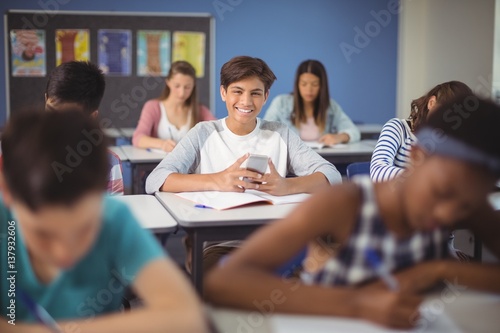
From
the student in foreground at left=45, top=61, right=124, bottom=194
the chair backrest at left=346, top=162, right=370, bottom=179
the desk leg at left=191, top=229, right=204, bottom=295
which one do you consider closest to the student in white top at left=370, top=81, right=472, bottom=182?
the chair backrest at left=346, top=162, right=370, bottom=179

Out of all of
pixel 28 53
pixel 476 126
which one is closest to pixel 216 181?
pixel 476 126

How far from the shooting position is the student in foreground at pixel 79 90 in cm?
249

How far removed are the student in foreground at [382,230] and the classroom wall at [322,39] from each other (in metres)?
5.25

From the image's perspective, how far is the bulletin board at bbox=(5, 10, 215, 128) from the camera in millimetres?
6086

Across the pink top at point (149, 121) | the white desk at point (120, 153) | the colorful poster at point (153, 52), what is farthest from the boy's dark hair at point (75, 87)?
the colorful poster at point (153, 52)

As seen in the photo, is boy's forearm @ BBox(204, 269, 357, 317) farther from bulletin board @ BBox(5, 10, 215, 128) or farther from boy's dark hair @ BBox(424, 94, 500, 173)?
bulletin board @ BBox(5, 10, 215, 128)

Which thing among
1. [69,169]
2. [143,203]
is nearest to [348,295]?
[69,169]

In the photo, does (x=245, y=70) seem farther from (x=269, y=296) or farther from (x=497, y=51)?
(x=497, y=51)

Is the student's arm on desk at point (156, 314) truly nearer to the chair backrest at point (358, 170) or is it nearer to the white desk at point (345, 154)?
the chair backrest at point (358, 170)

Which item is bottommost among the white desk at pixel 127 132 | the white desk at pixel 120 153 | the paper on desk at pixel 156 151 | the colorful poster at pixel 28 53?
the white desk at pixel 120 153

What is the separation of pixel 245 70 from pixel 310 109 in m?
2.18

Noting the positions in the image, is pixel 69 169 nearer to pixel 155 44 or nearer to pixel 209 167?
pixel 209 167

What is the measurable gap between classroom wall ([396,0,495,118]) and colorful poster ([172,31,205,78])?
2063 millimetres

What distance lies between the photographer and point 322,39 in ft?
21.8
